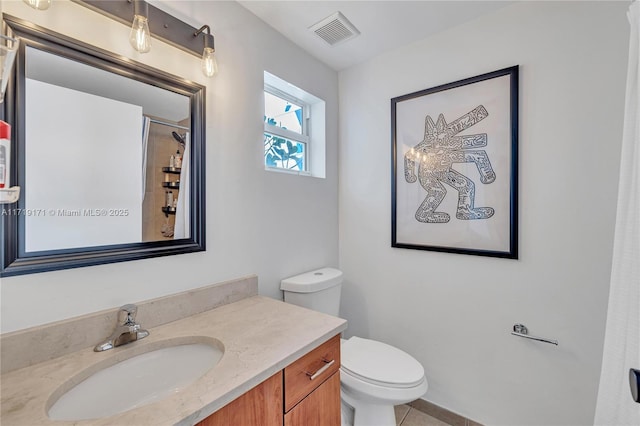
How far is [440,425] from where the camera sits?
1576mm

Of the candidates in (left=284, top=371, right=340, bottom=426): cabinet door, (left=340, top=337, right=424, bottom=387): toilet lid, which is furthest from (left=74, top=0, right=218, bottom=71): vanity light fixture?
(left=340, top=337, right=424, bottom=387): toilet lid

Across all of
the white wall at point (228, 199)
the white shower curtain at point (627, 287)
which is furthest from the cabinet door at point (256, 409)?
the white shower curtain at point (627, 287)

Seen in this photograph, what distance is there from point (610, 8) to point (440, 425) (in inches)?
89.0

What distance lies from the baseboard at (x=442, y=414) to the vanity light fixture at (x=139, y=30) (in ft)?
7.60

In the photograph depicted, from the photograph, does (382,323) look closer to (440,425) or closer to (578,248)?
(440,425)

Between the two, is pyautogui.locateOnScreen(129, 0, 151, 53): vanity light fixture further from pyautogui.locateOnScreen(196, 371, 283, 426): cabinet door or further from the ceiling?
pyautogui.locateOnScreen(196, 371, 283, 426): cabinet door

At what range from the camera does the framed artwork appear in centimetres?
145

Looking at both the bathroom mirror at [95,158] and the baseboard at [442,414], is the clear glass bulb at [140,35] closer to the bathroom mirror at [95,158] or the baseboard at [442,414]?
the bathroom mirror at [95,158]

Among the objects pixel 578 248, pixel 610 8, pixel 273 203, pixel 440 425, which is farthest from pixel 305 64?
pixel 440 425

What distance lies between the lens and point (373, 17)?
1511 mm

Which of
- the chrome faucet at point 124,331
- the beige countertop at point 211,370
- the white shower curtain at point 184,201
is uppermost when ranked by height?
the white shower curtain at point 184,201

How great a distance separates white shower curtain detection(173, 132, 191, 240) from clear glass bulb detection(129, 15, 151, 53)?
1.09 ft

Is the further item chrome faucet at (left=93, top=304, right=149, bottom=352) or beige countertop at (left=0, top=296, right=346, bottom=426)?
chrome faucet at (left=93, top=304, right=149, bottom=352)

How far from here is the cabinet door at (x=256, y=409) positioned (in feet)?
2.20
